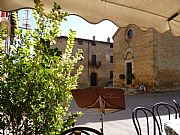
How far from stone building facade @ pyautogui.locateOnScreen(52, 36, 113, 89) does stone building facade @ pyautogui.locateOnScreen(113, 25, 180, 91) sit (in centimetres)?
907

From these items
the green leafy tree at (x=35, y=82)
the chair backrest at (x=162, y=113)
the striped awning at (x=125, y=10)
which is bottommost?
the chair backrest at (x=162, y=113)

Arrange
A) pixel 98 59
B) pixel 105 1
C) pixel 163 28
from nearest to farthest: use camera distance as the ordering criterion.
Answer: pixel 105 1 → pixel 163 28 → pixel 98 59

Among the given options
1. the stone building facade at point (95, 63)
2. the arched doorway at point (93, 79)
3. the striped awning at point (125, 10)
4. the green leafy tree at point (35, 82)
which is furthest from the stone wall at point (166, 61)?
the green leafy tree at point (35, 82)

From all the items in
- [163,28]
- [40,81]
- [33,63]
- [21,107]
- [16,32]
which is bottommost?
[21,107]

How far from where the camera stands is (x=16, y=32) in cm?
201

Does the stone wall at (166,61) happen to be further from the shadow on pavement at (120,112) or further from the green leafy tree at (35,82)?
the green leafy tree at (35,82)

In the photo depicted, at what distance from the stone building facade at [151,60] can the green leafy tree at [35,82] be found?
1818 centimetres

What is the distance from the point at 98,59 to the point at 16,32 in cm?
3256

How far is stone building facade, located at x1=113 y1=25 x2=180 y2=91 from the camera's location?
20.8 meters

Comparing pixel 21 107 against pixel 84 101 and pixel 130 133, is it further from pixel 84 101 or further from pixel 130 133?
pixel 130 133

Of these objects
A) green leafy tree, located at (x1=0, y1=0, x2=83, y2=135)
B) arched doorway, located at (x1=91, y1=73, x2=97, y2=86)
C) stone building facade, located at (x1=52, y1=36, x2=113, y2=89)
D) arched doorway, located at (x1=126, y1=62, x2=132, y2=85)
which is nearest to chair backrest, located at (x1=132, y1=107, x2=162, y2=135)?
green leafy tree, located at (x1=0, y1=0, x2=83, y2=135)

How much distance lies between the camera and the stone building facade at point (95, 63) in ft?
108

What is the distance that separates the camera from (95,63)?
3409 centimetres

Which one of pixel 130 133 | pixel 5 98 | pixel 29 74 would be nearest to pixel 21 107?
pixel 5 98
